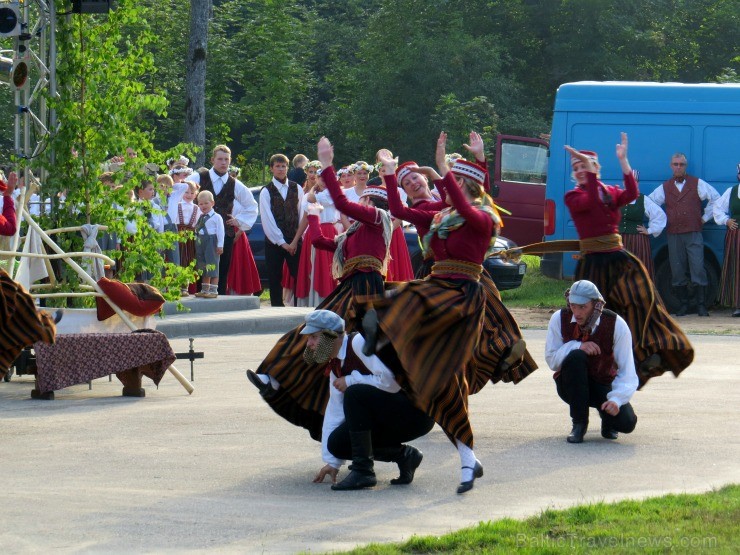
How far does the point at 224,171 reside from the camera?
19.2 m

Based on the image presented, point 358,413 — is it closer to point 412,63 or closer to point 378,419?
point 378,419

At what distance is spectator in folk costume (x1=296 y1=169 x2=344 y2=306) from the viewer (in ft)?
59.9

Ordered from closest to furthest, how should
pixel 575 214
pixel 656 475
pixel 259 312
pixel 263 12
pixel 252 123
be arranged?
1. pixel 656 475
2. pixel 575 214
3. pixel 259 312
4. pixel 263 12
5. pixel 252 123

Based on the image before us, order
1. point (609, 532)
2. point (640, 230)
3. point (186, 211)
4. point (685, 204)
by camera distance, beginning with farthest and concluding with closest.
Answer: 1. point (640, 230)
2. point (685, 204)
3. point (186, 211)
4. point (609, 532)

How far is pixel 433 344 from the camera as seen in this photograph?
801cm

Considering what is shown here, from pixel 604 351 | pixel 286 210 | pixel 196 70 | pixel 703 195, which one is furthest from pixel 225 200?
pixel 604 351

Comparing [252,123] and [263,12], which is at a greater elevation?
[263,12]

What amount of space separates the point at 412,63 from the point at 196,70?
435 inches

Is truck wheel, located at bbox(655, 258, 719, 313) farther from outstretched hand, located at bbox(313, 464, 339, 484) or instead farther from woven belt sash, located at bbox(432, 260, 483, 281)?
outstretched hand, located at bbox(313, 464, 339, 484)

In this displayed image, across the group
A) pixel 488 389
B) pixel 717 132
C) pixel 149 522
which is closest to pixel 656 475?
pixel 149 522

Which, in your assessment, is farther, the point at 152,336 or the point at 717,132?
the point at 717,132

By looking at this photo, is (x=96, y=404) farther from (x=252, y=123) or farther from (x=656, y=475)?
(x=252, y=123)

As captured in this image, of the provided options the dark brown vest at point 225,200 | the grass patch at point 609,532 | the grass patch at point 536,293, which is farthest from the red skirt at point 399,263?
the grass patch at point 609,532

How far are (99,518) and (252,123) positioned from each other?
108 ft
